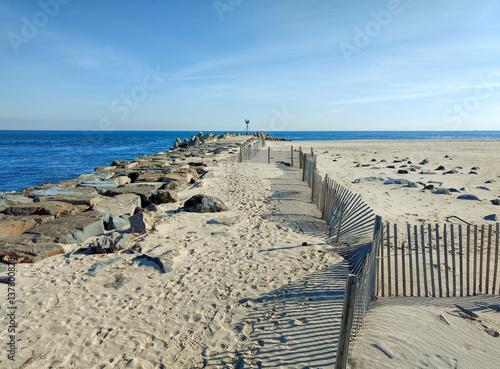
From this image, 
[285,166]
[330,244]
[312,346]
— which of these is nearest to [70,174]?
[285,166]

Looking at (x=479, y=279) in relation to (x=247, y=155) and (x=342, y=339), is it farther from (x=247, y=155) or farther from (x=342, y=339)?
(x=247, y=155)

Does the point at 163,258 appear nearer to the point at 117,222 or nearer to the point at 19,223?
the point at 117,222

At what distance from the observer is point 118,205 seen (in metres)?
8.39

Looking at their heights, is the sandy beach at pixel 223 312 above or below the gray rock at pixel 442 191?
below

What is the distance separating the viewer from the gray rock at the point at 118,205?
7.89m

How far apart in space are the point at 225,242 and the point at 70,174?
20.4 m

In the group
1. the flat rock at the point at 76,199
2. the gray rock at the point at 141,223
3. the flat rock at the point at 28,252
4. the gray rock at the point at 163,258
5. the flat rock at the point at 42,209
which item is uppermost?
the flat rock at the point at 76,199

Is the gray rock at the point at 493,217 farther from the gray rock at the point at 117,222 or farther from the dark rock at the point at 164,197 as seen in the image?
the gray rock at the point at 117,222

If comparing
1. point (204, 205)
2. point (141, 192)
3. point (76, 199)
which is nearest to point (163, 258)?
point (204, 205)

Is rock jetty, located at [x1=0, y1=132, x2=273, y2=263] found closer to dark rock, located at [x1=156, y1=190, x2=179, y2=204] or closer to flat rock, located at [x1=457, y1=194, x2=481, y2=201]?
dark rock, located at [x1=156, y1=190, x2=179, y2=204]

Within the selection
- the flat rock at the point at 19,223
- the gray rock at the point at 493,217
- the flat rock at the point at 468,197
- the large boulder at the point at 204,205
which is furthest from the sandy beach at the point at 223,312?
the flat rock at the point at 468,197

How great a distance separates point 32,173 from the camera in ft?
73.6

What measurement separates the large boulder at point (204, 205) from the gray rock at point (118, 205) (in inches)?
59.3

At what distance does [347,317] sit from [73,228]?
605 cm
